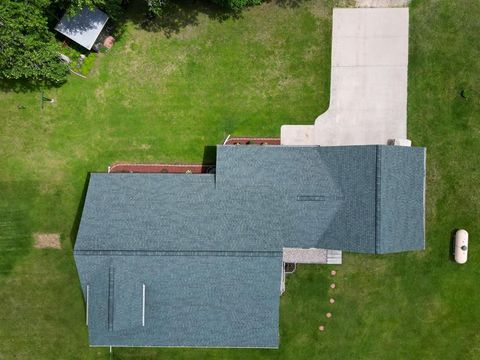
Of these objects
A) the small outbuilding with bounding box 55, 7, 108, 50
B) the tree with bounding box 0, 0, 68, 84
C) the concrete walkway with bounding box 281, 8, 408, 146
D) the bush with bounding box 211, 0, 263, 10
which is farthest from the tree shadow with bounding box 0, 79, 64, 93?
the concrete walkway with bounding box 281, 8, 408, 146

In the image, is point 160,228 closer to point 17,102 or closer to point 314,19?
point 17,102

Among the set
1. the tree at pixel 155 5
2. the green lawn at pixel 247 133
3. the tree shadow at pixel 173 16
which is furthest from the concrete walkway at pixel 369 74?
the tree at pixel 155 5

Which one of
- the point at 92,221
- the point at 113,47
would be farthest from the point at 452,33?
the point at 92,221

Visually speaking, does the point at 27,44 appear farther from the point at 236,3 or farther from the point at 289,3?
the point at 289,3

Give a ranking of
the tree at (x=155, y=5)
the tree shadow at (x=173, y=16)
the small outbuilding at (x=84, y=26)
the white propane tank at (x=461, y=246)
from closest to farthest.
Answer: the tree at (x=155, y=5) → the small outbuilding at (x=84, y=26) → the white propane tank at (x=461, y=246) → the tree shadow at (x=173, y=16)

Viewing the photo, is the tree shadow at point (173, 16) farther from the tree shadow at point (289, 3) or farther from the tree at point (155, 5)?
the tree shadow at point (289, 3)
